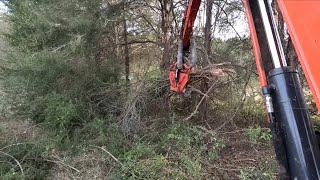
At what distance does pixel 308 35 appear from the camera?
3.52ft

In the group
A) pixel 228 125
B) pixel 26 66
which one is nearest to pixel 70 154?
pixel 26 66

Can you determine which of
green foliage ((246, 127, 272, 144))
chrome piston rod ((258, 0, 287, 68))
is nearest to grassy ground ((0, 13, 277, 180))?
green foliage ((246, 127, 272, 144))

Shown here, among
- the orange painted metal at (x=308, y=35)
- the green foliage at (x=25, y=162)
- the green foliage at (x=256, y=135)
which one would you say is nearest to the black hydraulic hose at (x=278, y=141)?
the orange painted metal at (x=308, y=35)

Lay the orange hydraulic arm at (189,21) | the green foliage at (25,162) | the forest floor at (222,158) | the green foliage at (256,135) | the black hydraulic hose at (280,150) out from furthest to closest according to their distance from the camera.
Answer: the green foliage at (256,135), the green foliage at (25,162), the forest floor at (222,158), the orange hydraulic arm at (189,21), the black hydraulic hose at (280,150)

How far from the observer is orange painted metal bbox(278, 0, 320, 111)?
105 cm

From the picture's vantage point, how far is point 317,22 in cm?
105

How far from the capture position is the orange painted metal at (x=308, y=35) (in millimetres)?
1048

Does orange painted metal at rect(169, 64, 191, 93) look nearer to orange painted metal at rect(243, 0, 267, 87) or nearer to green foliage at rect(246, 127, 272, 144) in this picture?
green foliage at rect(246, 127, 272, 144)

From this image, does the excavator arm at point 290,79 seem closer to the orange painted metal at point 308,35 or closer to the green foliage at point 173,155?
the orange painted metal at point 308,35

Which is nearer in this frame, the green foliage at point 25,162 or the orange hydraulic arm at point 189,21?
the orange hydraulic arm at point 189,21

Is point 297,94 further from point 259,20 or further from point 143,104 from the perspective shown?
point 143,104

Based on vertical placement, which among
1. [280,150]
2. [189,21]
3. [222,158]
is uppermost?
[189,21]

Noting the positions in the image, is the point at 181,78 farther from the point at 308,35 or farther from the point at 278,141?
the point at 308,35

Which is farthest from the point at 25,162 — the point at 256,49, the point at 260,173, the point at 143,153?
the point at 256,49
